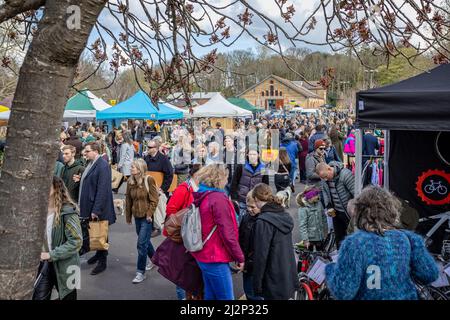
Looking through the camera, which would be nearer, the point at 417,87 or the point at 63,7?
the point at 63,7

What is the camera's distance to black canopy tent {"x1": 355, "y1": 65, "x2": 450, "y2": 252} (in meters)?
4.88

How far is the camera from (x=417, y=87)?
16.2 feet

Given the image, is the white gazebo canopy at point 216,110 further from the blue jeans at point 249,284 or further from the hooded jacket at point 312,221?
the blue jeans at point 249,284

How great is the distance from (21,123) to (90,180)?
4.87 m

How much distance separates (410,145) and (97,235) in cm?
438

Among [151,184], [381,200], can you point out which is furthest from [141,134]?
[381,200]

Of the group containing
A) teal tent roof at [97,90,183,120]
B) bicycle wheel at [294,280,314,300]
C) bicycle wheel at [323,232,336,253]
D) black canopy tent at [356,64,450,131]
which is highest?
teal tent roof at [97,90,183,120]

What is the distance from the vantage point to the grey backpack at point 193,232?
4.17 metres

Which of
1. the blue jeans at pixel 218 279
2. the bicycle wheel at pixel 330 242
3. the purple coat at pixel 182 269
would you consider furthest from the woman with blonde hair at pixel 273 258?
the bicycle wheel at pixel 330 242

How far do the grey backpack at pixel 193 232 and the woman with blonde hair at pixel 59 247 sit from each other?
0.94m

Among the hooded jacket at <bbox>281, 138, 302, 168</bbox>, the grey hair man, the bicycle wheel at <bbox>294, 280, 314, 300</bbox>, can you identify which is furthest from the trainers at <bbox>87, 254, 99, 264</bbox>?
the hooded jacket at <bbox>281, 138, 302, 168</bbox>

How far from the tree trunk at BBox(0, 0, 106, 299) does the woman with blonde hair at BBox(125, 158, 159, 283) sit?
4.46 m

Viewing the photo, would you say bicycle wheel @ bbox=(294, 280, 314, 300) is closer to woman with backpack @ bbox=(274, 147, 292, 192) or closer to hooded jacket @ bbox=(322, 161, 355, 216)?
hooded jacket @ bbox=(322, 161, 355, 216)
